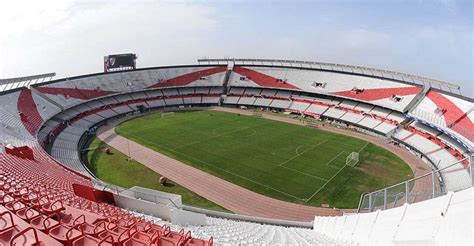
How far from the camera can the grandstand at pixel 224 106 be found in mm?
7355

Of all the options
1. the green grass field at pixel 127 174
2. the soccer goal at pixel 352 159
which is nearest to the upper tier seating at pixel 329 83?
the soccer goal at pixel 352 159

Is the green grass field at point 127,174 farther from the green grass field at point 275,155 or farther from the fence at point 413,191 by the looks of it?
the fence at point 413,191

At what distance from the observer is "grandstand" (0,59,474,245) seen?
736 cm

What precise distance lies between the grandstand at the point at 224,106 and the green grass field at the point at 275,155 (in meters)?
5.02

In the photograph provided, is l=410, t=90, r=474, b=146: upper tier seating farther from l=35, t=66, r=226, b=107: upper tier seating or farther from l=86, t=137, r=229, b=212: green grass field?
l=35, t=66, r=226, b=107: upper tier seating

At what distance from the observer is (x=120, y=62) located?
7206 cm

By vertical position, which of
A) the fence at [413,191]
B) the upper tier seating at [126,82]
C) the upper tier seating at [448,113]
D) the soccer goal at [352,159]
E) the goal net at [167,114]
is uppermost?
the upper tier seating at [126,82]

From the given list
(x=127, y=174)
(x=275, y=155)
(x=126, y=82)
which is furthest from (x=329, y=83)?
(x=127, y=174)

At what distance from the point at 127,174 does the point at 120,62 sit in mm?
43009

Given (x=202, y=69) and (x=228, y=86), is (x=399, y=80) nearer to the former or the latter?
(x=228, y=86)

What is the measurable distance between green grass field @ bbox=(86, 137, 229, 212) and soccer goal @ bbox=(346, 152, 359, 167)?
64.3 ft

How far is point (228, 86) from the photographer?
2908 inches

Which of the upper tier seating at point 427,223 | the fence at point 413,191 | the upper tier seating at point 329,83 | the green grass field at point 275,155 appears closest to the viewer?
the upper tier seating at point 427,223

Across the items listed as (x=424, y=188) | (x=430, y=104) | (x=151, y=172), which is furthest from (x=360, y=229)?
(x=430, y=104)
